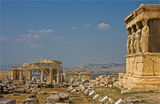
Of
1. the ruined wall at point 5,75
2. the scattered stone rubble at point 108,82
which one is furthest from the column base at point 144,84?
the ruined wall at point 5,75

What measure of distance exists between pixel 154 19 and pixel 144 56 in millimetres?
3022

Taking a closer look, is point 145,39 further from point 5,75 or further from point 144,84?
point 5,75

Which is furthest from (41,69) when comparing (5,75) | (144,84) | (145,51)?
(144,84)

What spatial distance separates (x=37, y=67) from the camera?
96.2ft

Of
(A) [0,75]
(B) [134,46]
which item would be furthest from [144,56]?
(A) [0,75]

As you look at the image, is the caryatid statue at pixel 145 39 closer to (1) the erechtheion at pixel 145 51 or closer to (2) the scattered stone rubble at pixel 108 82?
(1) the erechtheion at pixel 145 51

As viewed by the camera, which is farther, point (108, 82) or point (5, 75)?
point (5, 75)

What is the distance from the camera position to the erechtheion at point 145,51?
1280cm

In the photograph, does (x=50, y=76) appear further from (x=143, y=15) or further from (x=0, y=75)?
(x=143, y=15)

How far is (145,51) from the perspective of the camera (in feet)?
43.9

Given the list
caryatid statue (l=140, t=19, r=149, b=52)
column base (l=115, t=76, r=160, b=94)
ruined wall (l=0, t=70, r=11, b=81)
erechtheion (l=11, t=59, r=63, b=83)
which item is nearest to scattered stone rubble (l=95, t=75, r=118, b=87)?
column base (l=115, t=76, r=160, b=94)

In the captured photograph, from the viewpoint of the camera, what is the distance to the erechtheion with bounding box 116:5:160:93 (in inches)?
504

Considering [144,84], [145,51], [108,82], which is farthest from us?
[108,82]

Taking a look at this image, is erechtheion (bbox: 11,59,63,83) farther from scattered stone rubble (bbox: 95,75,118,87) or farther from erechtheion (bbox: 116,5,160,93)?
erechtheion (bbox: 116,5,160,93)
